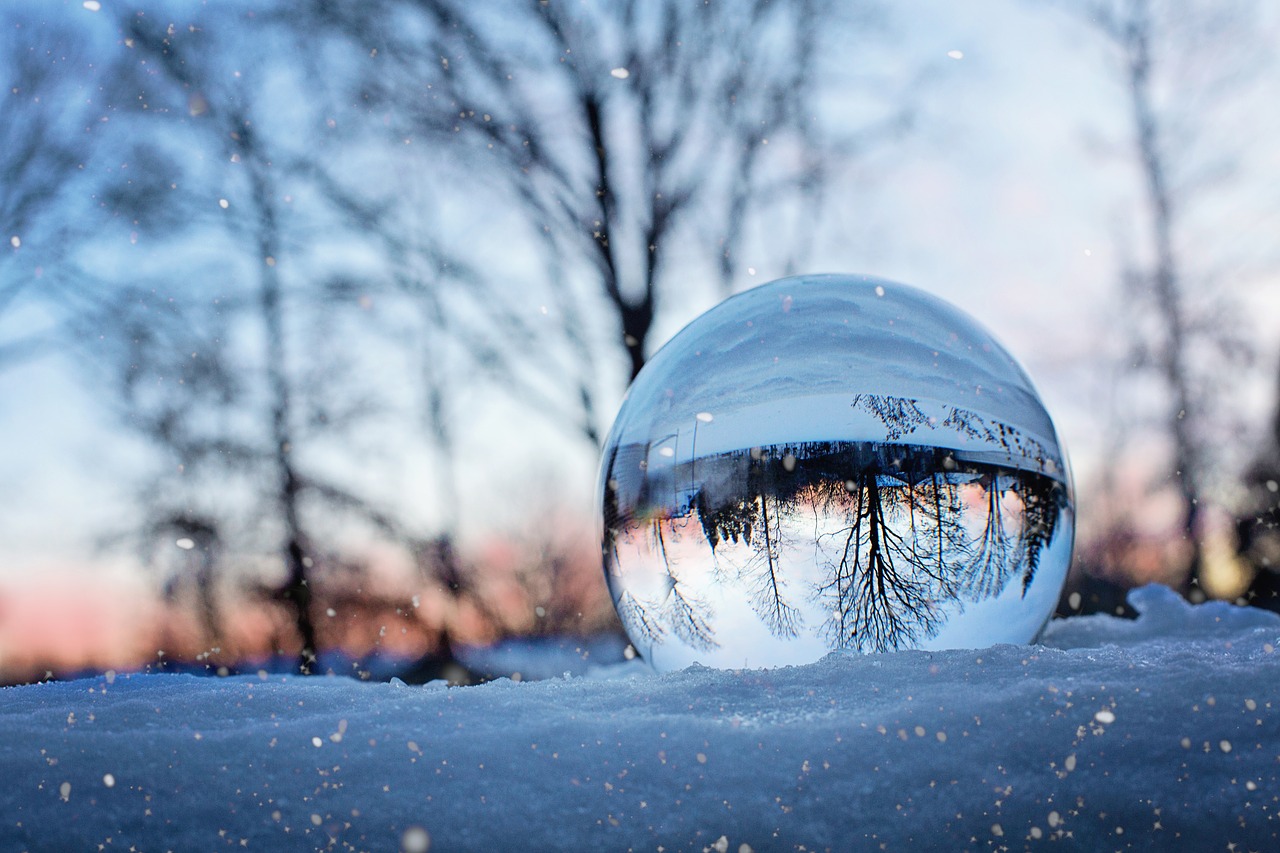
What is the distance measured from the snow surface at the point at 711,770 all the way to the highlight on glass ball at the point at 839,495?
1.63 feet

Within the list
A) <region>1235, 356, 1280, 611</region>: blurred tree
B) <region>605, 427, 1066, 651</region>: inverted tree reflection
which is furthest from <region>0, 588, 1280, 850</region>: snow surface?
<region>1235, 356, 1280, 611</region>: blurred tree

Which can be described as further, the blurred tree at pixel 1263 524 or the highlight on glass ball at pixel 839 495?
the blurred tree at pixel 1263 524

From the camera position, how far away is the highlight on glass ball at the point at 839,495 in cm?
243

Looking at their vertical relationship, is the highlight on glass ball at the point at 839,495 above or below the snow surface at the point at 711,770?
above

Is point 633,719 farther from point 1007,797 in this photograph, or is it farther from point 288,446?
point 288,446

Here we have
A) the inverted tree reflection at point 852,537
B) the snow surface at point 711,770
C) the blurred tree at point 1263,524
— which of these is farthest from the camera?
the blurred tree at point 1263,524

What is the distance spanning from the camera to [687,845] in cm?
145

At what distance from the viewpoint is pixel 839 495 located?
2.42m

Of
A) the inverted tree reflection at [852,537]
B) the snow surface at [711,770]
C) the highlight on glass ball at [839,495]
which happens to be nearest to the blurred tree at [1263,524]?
the highlight on glass ball at [839,495]

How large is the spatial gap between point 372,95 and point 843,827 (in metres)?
7.02

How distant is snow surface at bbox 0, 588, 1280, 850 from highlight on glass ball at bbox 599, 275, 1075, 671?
1.63 ft

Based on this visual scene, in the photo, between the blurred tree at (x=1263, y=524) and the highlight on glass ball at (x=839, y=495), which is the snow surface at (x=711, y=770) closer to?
the highlight on glass ball at (x=839, y=495)

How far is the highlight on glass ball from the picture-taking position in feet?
7.98

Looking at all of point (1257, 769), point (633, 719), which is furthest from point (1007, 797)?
point (633, 719)
